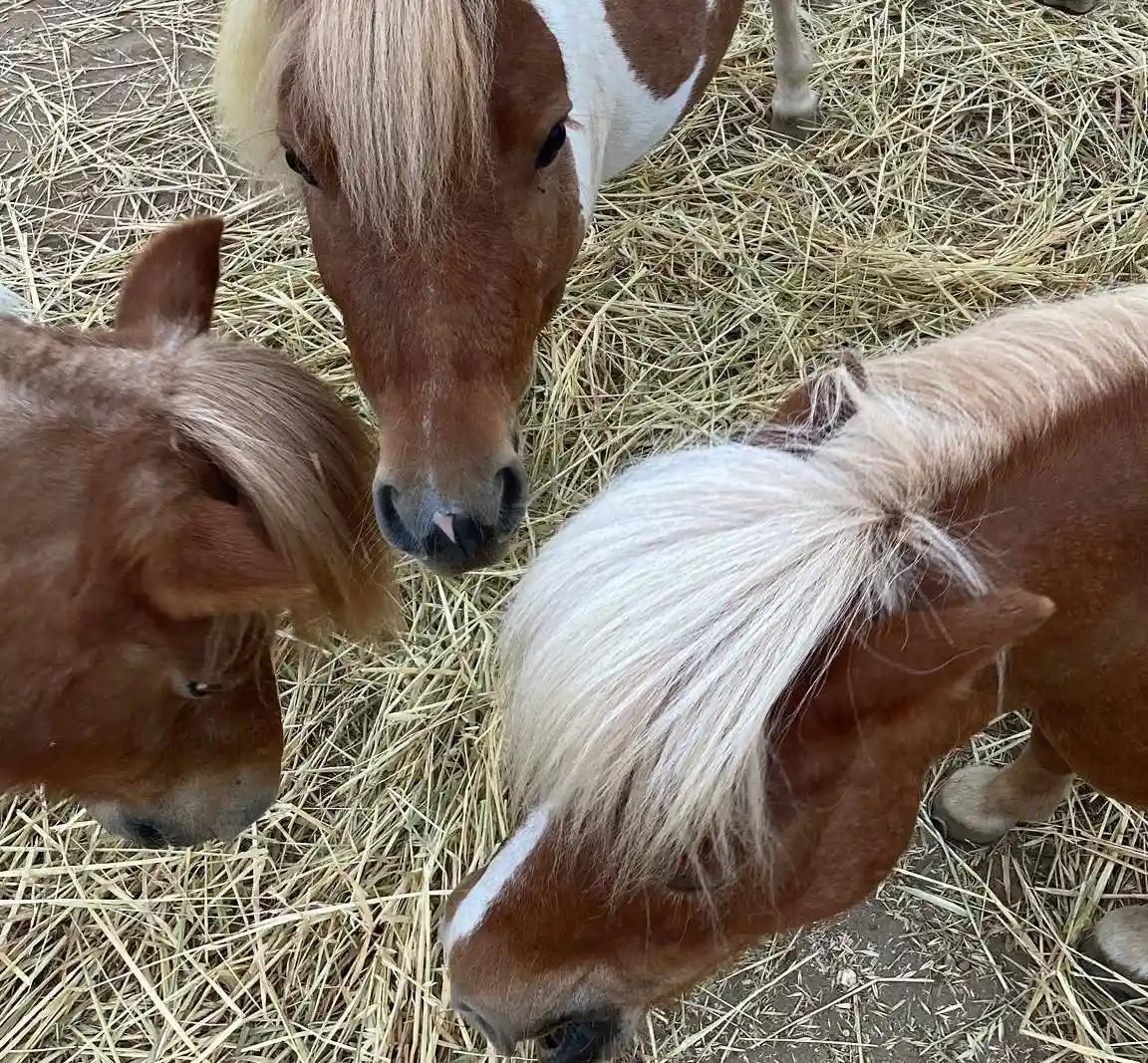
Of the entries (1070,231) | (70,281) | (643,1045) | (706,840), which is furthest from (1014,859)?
(70,281)

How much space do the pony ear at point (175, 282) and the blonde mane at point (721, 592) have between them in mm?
837

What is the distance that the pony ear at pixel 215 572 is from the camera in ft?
3.59

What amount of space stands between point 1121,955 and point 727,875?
131 cm

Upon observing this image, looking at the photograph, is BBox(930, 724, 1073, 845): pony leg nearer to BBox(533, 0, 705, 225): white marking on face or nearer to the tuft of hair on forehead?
the tuft of hair on forehead

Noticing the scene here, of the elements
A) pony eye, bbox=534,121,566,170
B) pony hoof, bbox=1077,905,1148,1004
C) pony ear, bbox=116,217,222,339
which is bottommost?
pony hoof, bbox=1077,905,1148,1004

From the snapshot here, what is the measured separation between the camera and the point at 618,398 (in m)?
2.59

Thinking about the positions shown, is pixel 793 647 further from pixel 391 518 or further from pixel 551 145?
pixel 551 145

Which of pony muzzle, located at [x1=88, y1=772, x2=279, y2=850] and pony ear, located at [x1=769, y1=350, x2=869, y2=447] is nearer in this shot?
pony ear, located at [x1=769, y1=350, x2=869, y2=447]

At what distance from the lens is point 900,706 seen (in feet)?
2.89

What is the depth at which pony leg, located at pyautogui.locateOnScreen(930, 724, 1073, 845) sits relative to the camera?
5.98ft

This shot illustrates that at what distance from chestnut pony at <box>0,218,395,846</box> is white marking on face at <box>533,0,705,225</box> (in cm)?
80

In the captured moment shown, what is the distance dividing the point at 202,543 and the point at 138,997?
1330mm

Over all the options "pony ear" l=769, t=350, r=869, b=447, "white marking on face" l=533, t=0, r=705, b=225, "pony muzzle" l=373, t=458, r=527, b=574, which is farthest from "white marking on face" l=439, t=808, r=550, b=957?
"white marking on face" l=533, t=0, r=705, b=225

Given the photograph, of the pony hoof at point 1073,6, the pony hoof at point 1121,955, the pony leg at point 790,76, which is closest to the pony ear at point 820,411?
the pony hoof at point 1121,955
